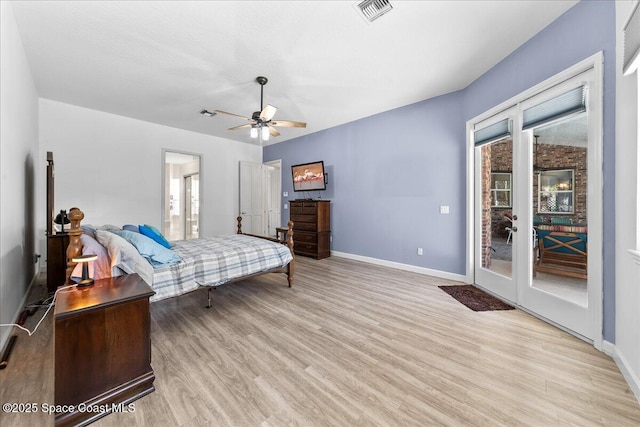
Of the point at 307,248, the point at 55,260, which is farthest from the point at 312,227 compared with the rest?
the point at 55,260

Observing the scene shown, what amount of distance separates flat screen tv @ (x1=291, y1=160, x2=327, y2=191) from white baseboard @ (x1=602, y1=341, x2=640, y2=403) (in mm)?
4503

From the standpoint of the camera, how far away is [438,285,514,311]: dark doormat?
2824 millimetres

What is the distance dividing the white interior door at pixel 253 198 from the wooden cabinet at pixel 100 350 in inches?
197

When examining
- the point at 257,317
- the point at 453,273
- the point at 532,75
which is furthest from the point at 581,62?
the point at 257,317

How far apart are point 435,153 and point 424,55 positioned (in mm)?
1565

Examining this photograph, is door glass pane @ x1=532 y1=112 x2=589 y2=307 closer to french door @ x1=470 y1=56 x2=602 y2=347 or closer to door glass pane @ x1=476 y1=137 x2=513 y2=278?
french door @ x1=470 y1=56 x2=602 y2=347

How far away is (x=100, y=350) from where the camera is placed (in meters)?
1.39

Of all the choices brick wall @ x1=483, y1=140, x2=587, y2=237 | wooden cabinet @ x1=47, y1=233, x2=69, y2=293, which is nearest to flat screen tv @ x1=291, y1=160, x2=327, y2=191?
brick wall @ x1=483, y1=140, x2=587, y2=237

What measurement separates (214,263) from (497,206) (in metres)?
3.77

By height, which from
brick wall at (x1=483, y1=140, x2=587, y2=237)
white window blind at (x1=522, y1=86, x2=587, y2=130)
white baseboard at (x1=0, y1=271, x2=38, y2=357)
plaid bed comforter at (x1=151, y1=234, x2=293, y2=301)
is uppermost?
white window blind at (x1=522, y1=86, x2=587, y2=130)

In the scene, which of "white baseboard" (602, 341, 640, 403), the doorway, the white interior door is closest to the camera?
"white baseboard" (602, 341, 640, 403)

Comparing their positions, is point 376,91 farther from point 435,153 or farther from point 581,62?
point 581,62

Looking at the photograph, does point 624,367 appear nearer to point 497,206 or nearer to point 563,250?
point 563,250

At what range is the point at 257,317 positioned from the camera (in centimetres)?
257
